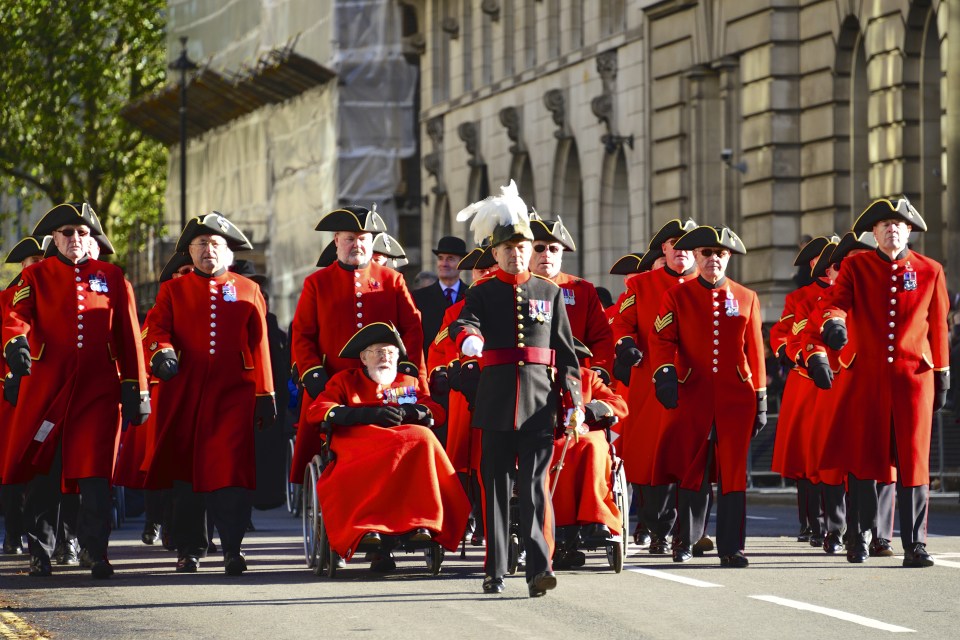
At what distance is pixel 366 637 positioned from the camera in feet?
36.5

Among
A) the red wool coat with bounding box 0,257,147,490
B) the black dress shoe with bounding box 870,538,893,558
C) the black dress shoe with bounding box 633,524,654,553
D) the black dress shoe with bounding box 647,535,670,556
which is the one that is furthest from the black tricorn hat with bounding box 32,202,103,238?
the black dress shoe with bounding box 870,538,893,558

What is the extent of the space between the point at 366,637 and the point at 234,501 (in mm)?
3683

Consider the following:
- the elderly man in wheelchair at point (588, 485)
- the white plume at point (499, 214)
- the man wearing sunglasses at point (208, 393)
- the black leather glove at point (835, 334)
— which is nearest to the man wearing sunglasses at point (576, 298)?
the elderly man in wheelchair at point (588, 485)

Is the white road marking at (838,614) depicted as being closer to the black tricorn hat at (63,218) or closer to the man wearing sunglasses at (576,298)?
the man wearing sunglasses at (576,298)

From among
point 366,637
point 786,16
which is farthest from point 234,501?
point 786,16

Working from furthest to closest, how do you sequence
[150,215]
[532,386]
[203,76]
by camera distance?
1. [150,215]
2. [203,76]
3. [532,386]

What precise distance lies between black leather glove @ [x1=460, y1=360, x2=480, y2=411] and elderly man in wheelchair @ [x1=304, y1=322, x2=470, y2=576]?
1.01 metres

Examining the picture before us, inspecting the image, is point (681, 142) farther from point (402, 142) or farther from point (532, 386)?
point (532, 386)

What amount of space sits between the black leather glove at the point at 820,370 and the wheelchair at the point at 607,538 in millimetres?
1230

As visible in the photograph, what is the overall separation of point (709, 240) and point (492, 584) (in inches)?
118

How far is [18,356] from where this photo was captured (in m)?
14.1

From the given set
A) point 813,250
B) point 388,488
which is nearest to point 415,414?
point 388,488

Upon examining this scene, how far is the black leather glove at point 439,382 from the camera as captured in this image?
14.7 m

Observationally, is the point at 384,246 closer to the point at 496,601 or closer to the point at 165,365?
the point at 165,365
